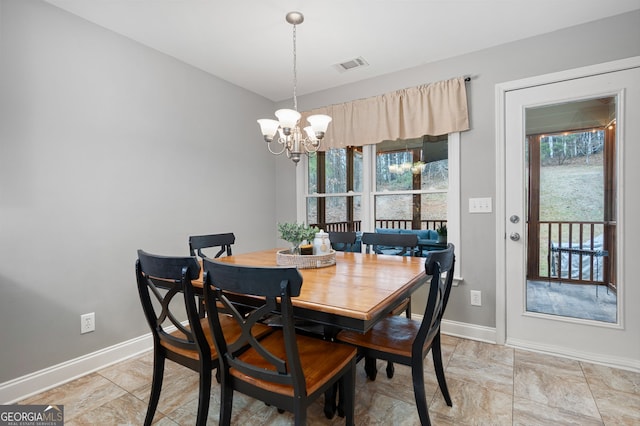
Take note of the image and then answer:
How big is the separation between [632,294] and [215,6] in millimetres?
3517

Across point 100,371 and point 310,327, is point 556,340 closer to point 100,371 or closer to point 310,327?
point 310,327

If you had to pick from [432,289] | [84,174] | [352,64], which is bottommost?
[432,289]

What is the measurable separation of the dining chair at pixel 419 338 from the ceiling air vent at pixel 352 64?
2033 mm

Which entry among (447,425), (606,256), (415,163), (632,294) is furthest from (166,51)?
(632,294)

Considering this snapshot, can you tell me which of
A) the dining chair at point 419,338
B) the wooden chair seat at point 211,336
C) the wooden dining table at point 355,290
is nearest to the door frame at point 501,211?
the wooden dining table at point 355,290

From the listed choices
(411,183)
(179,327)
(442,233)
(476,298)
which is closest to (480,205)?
(442,233)

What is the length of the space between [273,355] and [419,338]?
688 millimetres

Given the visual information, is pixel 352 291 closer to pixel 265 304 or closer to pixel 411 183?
pixel 265 304

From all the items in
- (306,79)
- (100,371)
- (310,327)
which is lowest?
(100,371)

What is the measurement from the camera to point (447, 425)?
5.35ft

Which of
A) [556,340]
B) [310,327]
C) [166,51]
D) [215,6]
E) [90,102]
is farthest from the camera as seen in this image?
[166,51]

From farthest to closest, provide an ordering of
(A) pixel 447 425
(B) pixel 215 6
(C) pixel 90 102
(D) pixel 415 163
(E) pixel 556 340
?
(D) pixel 415 163 < (E) pixel 556 340 < (C) pixel 90 102 < (B) pixel 215 6 < (A) pixel 447 425

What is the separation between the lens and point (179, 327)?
4.90ft

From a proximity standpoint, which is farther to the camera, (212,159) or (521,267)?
(212,159)
